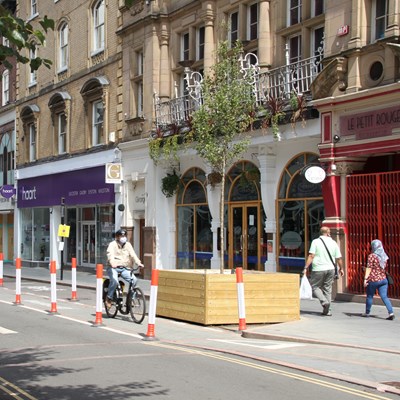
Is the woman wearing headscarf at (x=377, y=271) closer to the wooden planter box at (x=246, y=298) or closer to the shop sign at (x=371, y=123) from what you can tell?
the wooden planter box at (x=246, y=298)

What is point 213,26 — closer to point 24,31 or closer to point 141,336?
point 141,336

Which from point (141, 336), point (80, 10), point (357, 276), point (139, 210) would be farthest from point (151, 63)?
point (141, 336)

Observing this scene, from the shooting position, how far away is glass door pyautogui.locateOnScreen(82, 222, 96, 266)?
29953 mm

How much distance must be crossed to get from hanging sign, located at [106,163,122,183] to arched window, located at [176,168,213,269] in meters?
3.18

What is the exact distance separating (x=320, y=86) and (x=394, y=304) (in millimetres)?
5502

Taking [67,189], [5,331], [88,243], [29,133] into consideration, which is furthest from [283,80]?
[29,133]

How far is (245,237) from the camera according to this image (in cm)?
2114

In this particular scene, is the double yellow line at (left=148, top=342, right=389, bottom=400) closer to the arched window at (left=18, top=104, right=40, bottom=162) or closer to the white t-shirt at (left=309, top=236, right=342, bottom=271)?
the white t-shirt at (left=309, top=236, right=342, bottom=271)

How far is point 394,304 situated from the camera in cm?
1524

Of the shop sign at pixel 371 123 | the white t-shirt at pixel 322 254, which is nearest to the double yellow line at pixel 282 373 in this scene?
the white t-shirt at pixel 322 254

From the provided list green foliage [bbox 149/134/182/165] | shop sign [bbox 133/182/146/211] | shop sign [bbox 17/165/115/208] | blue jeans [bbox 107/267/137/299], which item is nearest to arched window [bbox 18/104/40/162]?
shop sign [bbox 17/165/115/208]

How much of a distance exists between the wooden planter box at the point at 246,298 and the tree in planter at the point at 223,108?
97.6 inches

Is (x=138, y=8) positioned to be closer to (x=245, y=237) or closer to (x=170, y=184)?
(x=170, y=184)

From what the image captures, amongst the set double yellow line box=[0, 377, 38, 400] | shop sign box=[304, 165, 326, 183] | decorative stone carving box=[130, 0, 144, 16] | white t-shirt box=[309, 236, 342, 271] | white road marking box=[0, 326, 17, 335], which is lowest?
double yellow line box=[0, 377, 38, 400]
